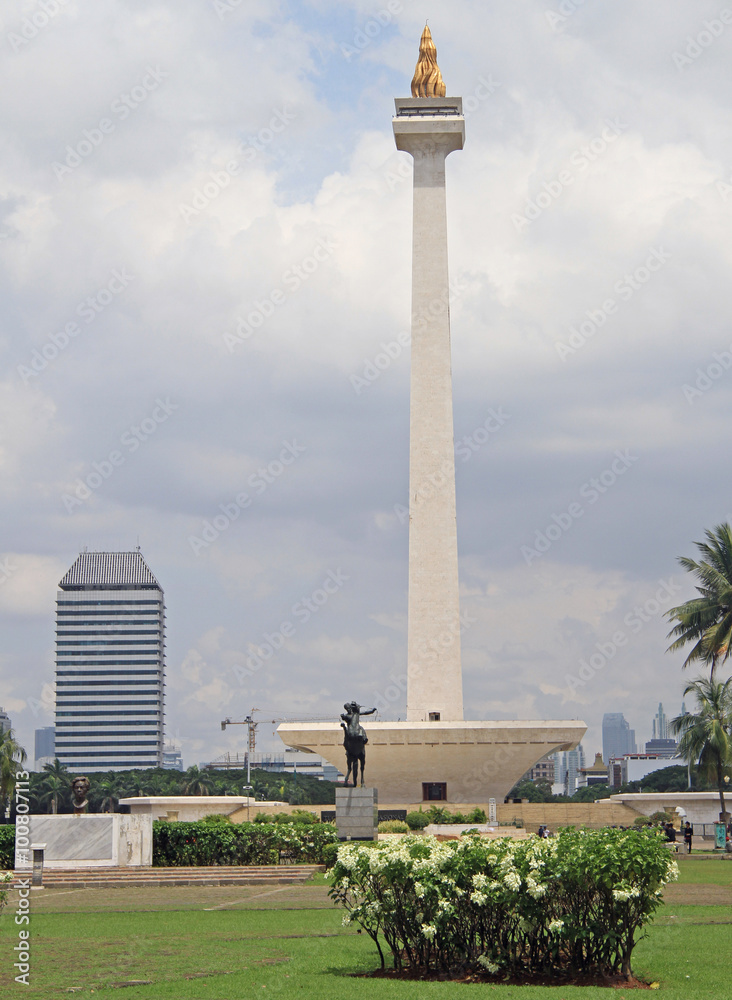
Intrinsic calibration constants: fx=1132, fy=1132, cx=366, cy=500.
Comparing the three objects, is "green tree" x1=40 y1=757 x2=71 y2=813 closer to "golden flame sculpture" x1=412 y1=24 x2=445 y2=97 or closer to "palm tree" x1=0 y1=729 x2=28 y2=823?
"palm tree" x1=0 y1=729 x2=28 y2=823

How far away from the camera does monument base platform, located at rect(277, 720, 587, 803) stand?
42.1m

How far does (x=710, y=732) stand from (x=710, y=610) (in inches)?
172

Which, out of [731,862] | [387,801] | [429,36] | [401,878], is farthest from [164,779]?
[401,878]

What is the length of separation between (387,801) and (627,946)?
3421cm

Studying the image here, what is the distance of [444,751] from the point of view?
42719mm

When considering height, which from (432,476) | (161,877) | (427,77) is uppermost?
(427,77)

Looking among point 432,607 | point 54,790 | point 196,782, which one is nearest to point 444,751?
point 432,607

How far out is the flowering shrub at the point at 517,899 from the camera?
11.1 metres

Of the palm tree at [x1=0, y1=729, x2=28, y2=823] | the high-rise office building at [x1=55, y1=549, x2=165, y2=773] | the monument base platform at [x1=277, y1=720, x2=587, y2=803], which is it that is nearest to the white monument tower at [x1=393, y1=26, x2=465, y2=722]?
the monument base platform at [x1=277, y1=720, x2=587, y2=803]

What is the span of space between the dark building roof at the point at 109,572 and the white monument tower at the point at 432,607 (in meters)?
116

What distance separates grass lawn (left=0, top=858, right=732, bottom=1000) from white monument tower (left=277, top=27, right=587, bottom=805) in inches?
886

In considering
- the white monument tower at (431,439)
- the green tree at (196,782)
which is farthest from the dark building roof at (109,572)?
the white monument tower at (431,439)

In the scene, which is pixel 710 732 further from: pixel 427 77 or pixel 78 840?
pixel 427 77

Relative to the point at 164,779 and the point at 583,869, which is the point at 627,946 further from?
the point at 164,779
